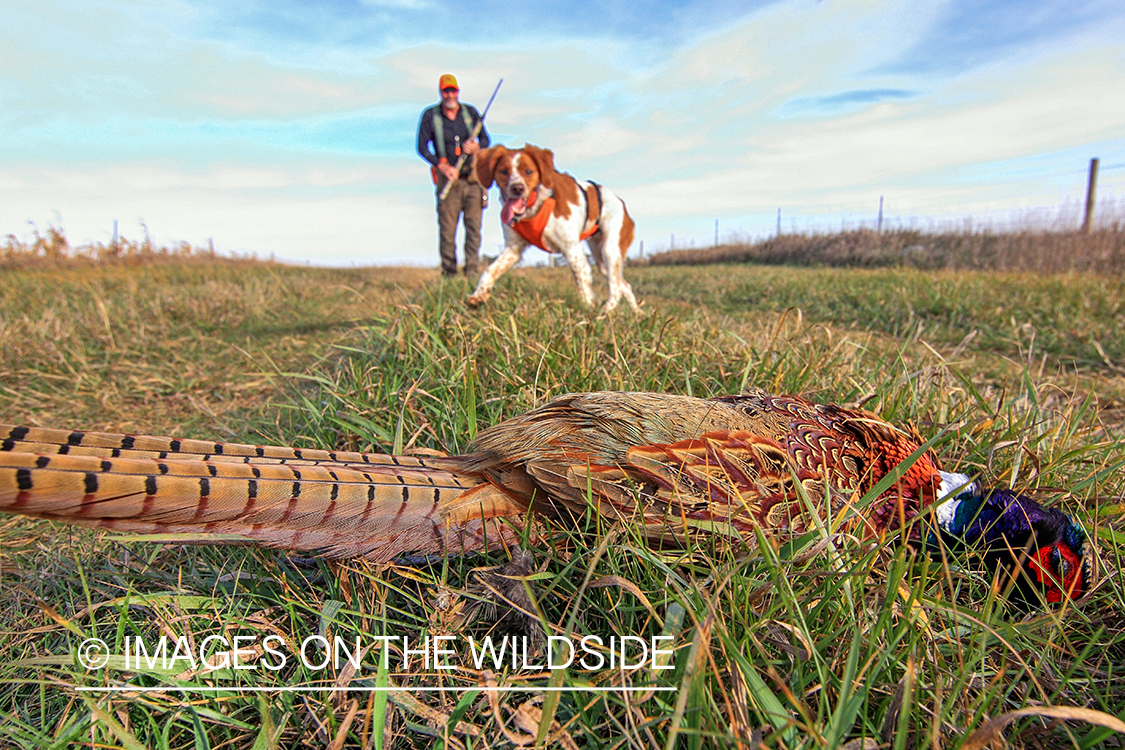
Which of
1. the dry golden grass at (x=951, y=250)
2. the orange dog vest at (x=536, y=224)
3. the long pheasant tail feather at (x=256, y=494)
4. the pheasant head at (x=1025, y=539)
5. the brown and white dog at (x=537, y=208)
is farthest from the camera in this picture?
the dry golden grass at (x=951, y=250)

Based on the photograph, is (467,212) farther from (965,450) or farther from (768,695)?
(768,695)

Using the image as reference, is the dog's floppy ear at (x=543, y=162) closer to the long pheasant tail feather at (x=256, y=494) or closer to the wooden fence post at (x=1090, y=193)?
the long pheasant tail feather at (x=256, y=494)

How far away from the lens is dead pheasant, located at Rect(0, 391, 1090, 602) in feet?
3.82

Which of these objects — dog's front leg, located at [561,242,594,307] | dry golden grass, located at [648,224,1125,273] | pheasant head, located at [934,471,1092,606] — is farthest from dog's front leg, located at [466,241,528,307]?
dry golden grass, located at [648,224,1125,273]

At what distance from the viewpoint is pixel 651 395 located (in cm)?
172

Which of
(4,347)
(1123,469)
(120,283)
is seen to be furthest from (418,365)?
(120,283)

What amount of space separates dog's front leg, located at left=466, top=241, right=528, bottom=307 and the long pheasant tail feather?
2.94 meters

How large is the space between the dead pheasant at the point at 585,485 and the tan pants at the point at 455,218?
9.06m

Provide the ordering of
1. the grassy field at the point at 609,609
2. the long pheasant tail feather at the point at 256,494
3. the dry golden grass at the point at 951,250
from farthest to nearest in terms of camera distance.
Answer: the dry golden grass at the point at 951,250 < the grassy field at the point at 609,609 < the long pheasant tail feather at the point at 256,494

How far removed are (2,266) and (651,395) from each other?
17.1 meters

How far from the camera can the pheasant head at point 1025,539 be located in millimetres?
1509

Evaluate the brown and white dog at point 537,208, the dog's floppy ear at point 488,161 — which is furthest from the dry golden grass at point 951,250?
the dog's floppy ear at point 488,161

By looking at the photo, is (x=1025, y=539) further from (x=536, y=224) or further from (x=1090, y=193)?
(x=1090, y=193)

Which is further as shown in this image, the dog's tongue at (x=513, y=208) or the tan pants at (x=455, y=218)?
the tan pants at (x=455, y=218)
